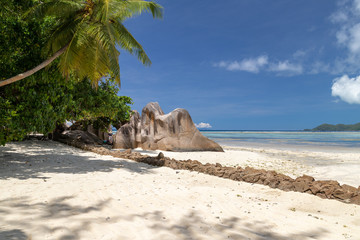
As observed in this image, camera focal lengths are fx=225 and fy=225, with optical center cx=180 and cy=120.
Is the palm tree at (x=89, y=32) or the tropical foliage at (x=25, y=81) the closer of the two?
the tropical foliage at (x=25, y=81)

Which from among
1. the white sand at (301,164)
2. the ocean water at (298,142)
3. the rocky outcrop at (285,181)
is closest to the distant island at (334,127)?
the ocean water at (298,142)

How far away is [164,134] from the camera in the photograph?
16.5 m

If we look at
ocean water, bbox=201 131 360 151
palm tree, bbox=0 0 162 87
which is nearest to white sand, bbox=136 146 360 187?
palm tree, bbox=0 0 162 87

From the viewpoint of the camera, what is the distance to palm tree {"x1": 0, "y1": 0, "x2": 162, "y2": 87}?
841 centimetres

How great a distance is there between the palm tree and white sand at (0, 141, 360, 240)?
473 cm

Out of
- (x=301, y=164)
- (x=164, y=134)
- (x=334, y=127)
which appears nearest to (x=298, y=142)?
(x=301, y=164)

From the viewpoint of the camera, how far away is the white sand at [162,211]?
3.10 metres

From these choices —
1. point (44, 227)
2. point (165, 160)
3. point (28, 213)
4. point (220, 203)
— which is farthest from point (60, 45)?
point (220, 203)

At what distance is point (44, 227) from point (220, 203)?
3066 millimetres

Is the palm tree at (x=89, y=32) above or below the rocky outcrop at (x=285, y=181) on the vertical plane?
above

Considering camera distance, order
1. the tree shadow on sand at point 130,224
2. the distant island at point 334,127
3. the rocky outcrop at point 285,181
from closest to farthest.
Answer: the tree shadow on sand at point 130,224
the rocky outcrop at point 285,181
the distant island at point 334,127

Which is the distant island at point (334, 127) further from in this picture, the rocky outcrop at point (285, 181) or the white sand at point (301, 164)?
the rocky outcrop at point (285, 181)

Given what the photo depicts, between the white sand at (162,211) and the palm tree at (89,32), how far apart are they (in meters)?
4.73

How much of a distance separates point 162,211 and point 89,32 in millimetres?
7603
